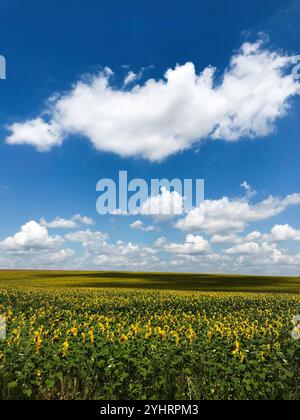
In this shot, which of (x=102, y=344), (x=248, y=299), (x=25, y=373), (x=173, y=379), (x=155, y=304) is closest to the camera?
(x=25, y=373)

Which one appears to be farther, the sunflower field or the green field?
the green field

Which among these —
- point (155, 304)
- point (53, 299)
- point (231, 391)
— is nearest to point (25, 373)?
point (231, 391)

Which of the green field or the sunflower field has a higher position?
the sunflower field

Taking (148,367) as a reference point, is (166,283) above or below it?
below

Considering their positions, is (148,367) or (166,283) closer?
(148,367)

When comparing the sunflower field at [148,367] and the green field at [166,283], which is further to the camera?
the green field at [166,283]

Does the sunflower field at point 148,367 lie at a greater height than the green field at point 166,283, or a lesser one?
greater
